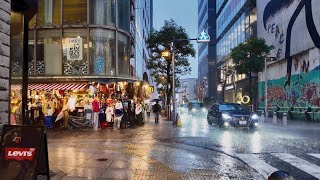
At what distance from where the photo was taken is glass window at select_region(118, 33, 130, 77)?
1116 inches

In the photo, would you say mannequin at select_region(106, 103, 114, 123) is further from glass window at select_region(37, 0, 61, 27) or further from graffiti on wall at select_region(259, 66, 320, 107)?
graffiti on wall at select_region(259, 66, 320, 107)

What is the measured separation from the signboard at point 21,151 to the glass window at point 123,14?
2282 cm

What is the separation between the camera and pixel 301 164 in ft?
34.6

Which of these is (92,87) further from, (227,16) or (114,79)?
(227,16)

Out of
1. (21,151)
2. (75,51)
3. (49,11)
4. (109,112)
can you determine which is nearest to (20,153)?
(21,151)

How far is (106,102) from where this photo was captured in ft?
79.1

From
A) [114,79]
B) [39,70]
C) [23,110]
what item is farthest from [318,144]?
[39,70]

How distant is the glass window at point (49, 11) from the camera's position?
2705 centimetres

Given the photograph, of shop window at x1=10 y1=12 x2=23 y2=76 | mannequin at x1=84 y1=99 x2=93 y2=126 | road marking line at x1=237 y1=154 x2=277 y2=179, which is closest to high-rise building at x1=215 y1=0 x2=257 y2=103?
mannequin at x1=84 y1=99 x2=93 y2=126

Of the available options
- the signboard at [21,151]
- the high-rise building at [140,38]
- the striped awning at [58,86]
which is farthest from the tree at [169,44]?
the signboard at [21,151]

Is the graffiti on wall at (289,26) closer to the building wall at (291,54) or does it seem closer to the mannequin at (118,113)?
the building wall at (291,54)

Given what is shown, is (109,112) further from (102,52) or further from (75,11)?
(75,11)

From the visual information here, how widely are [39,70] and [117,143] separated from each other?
13.7 m

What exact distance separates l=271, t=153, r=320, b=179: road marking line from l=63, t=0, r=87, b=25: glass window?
18.4 meters
